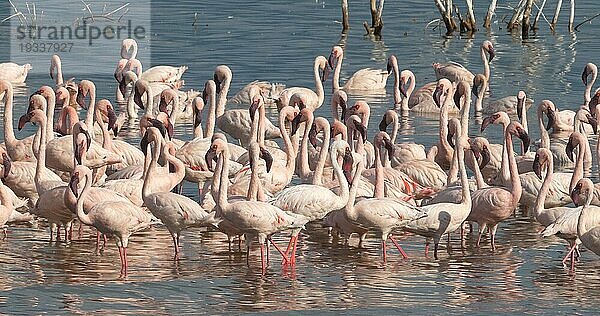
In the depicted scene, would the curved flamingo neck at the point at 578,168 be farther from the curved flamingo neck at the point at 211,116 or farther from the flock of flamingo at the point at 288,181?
the curved flamingo neck at the point at 211,116

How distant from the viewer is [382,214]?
10945mm

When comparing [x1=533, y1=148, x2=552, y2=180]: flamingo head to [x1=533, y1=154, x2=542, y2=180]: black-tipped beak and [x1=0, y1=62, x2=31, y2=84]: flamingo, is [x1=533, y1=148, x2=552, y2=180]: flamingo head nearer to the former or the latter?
[x1=533, y1=154, x2=542, y2=180]: black-tipped beak

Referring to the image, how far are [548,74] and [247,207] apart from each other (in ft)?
44.9

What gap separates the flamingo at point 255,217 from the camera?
10484 mm

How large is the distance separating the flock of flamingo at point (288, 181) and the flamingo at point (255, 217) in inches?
0.5

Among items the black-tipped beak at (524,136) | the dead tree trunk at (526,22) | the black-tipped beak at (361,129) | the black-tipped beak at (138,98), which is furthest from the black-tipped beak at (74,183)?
the dead tree trunk at (526,22)

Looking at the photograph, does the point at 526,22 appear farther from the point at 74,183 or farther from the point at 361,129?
the point at 74,183

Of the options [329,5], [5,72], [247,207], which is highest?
[329,5]

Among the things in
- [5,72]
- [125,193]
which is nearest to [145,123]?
[125,193]

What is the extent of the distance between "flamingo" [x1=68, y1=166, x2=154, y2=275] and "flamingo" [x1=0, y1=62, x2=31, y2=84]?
10.7 metres

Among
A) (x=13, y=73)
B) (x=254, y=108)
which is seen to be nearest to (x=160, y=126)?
(x=254, y=108)

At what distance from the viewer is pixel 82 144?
1202cm

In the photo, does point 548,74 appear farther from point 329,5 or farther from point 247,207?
point 247,207

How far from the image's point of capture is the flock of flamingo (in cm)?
1075
